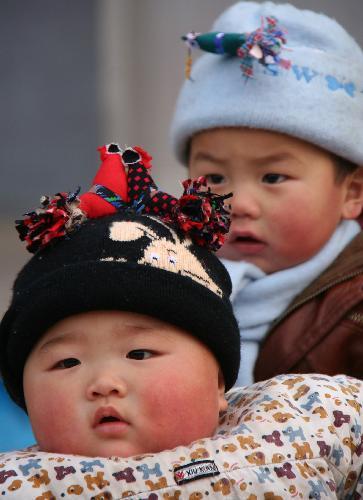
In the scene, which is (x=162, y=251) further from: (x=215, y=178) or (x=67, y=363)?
(x=215, y=178)

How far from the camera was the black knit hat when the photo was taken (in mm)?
1785

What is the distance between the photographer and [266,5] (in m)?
3.01

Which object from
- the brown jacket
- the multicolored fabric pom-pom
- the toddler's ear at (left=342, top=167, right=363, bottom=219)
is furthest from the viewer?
the toddler's ear at (left=342, top=167, right=363, bottom=219)

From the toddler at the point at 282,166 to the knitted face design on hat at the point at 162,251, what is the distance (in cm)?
83

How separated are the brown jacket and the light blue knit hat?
0.37m

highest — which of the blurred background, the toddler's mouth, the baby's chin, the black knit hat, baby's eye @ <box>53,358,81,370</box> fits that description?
the blurred background

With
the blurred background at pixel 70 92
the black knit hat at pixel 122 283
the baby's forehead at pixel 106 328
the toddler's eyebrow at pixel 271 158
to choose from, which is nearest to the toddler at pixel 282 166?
the toddler's eyebrow at pixel 271 158

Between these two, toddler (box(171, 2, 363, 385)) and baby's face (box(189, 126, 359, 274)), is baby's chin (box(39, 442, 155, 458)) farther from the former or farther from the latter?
baby's face (box(189, 126, 359, 274))

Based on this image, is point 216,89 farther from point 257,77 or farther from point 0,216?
point 0,216

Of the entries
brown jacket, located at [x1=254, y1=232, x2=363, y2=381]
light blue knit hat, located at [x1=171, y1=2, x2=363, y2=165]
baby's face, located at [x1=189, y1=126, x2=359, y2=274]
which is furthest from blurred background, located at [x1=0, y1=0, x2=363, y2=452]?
brown jacket, located at [x1=254, y1=232, x2=363, y2=381]

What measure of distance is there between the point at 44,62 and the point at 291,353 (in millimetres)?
3322

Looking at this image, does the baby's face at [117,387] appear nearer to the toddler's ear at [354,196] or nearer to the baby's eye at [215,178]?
the baby's eye at [215,178]

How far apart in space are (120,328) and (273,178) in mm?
1138

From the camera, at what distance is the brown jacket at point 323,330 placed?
2.61 metres
